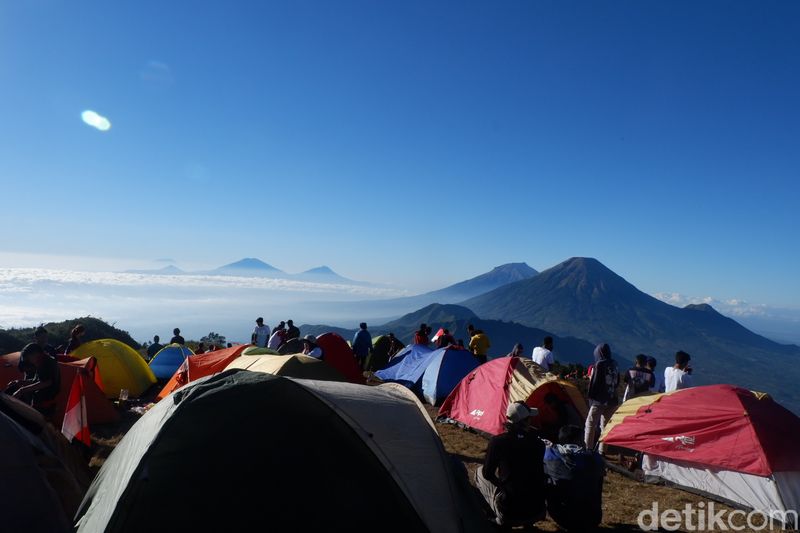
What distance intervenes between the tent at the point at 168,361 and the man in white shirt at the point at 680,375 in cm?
1281

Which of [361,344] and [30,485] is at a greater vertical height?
[30,485]

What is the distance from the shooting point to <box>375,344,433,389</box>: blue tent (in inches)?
522

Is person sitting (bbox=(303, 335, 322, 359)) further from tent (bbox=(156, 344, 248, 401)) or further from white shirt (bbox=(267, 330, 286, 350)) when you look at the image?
white shirt (bbox=(267, 330, 286, 350))

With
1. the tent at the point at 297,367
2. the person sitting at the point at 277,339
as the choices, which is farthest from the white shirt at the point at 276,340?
the tent at the point at 297,367

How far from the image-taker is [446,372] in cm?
1220

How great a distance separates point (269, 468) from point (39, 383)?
522cm

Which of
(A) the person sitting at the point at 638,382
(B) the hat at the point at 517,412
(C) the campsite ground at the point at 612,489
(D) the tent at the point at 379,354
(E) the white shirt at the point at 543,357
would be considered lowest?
(C) the campsite ground at the point at 612,489

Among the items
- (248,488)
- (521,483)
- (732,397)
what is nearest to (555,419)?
(732,397)

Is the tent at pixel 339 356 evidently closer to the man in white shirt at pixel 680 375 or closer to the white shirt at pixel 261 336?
the white shirt at pixel 261 336

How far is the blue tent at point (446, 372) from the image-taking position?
12.0 meters

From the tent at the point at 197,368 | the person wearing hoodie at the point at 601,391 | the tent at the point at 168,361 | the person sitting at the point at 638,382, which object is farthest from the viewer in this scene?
the tent at the point at 168,361

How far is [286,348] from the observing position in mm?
11992

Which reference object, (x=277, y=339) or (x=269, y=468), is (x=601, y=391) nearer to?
(x=269, y=468)

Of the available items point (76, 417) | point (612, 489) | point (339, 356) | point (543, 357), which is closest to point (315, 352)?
point (339, 356)
